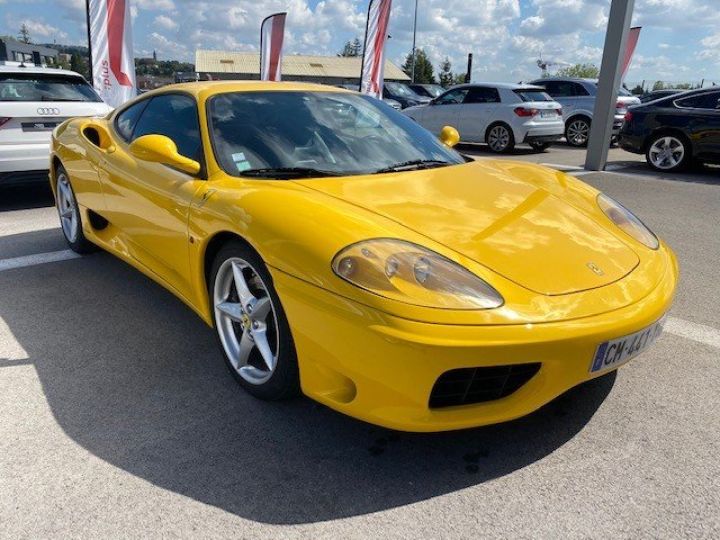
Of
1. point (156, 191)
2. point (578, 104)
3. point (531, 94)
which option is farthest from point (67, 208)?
point (578, 104)

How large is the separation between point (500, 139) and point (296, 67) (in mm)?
69377

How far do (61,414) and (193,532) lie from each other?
0.97 metres

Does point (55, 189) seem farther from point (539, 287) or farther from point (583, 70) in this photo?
point (583, 70)

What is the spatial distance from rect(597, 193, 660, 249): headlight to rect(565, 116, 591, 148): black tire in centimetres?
1098

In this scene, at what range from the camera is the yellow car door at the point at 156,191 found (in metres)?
2.82

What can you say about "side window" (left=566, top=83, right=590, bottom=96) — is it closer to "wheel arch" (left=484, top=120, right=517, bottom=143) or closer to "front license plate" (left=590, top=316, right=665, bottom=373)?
"wheel arch" (left=484, top=120, right=517, bottom=143)

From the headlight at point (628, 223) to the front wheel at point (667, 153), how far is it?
724 centimetres

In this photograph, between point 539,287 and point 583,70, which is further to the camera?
point 583,70

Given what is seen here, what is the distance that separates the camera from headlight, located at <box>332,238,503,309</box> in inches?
74.2

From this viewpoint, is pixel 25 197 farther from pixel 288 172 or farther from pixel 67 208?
pixel 288 172

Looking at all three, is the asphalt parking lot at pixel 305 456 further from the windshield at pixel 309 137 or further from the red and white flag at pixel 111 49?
the red and white flag at pixel 111 49

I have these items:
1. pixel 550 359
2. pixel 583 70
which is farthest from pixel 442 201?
pixel 583 70

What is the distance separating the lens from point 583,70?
72125mm

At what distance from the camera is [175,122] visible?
3246mm
